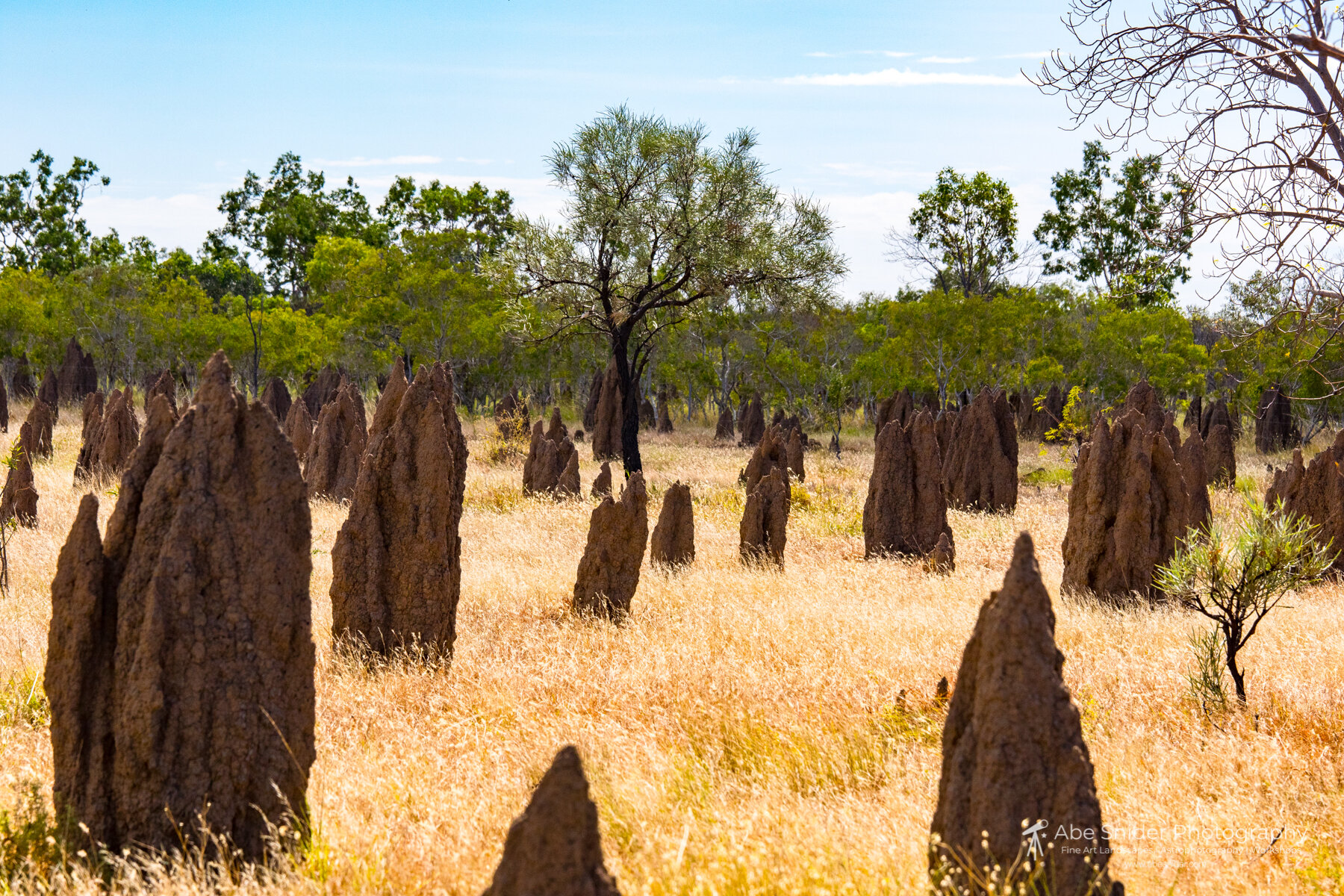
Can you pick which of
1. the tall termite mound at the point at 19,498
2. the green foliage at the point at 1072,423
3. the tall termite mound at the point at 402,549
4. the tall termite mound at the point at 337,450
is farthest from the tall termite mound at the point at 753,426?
the tall termite mound at the point at 402,549

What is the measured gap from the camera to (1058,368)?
35312 millimetres

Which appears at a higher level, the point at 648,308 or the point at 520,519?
the point at 648,308

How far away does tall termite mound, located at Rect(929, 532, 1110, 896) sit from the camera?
11.8 feet

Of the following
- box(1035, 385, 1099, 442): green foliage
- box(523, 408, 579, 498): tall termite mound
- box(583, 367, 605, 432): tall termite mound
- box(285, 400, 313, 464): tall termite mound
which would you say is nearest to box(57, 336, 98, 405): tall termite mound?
box(583, 367, 605, 432): tall termite mound

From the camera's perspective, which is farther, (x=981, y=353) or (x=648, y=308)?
(x=981, y=353)

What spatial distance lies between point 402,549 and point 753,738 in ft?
11.9

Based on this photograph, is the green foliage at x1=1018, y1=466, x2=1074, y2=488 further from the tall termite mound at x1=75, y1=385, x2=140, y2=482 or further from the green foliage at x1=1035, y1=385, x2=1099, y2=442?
the tall termite mound at x1=75, y1=385, x2=140, y2=482

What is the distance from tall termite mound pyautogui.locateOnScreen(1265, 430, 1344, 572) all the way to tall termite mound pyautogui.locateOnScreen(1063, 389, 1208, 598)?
1976 millimetres

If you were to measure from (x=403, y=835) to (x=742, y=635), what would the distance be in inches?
169

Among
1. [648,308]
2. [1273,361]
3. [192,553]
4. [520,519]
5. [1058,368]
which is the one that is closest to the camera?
[192,553]

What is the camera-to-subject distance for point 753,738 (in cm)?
584

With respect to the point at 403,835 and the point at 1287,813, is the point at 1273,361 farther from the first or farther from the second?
the point at 403,835

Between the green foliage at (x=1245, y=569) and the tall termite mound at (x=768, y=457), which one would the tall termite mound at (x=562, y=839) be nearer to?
the green foliage at (x=1245, y=569)

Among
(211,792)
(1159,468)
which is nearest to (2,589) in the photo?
(211,792)
